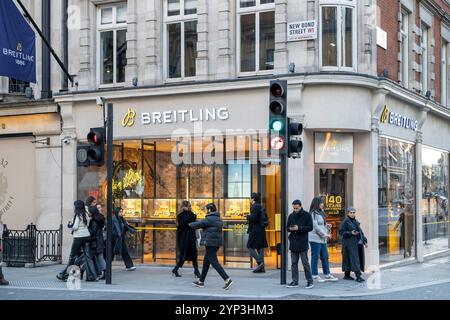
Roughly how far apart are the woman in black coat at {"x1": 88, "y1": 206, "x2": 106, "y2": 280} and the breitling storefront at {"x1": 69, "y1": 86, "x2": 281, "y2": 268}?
136 inches

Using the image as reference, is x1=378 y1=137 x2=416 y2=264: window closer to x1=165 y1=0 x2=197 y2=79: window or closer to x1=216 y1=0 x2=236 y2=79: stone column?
x1=216 y1=0 x2=236 y2=79: stone column

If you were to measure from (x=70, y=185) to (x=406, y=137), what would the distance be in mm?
10026

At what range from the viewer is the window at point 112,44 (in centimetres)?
2128

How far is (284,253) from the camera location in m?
15.3

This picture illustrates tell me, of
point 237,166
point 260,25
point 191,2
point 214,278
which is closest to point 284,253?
point 214,278

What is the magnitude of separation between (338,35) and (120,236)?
7540 mm

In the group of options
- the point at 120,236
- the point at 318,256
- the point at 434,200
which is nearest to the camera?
the point at 318,256

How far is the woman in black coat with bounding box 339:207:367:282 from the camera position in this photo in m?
16.7

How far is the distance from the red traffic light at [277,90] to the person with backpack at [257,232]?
4037 mm

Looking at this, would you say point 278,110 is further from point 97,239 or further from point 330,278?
point 97,239

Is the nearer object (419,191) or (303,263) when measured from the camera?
(303,263)

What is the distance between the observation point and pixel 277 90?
15039 mm

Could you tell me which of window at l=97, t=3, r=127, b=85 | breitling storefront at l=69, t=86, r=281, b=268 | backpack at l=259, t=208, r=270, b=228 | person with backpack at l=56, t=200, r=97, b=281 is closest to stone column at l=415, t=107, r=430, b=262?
breitling storefront at l=69, t=86, r=281, b=268

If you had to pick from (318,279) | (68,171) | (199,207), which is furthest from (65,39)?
(318,279)
